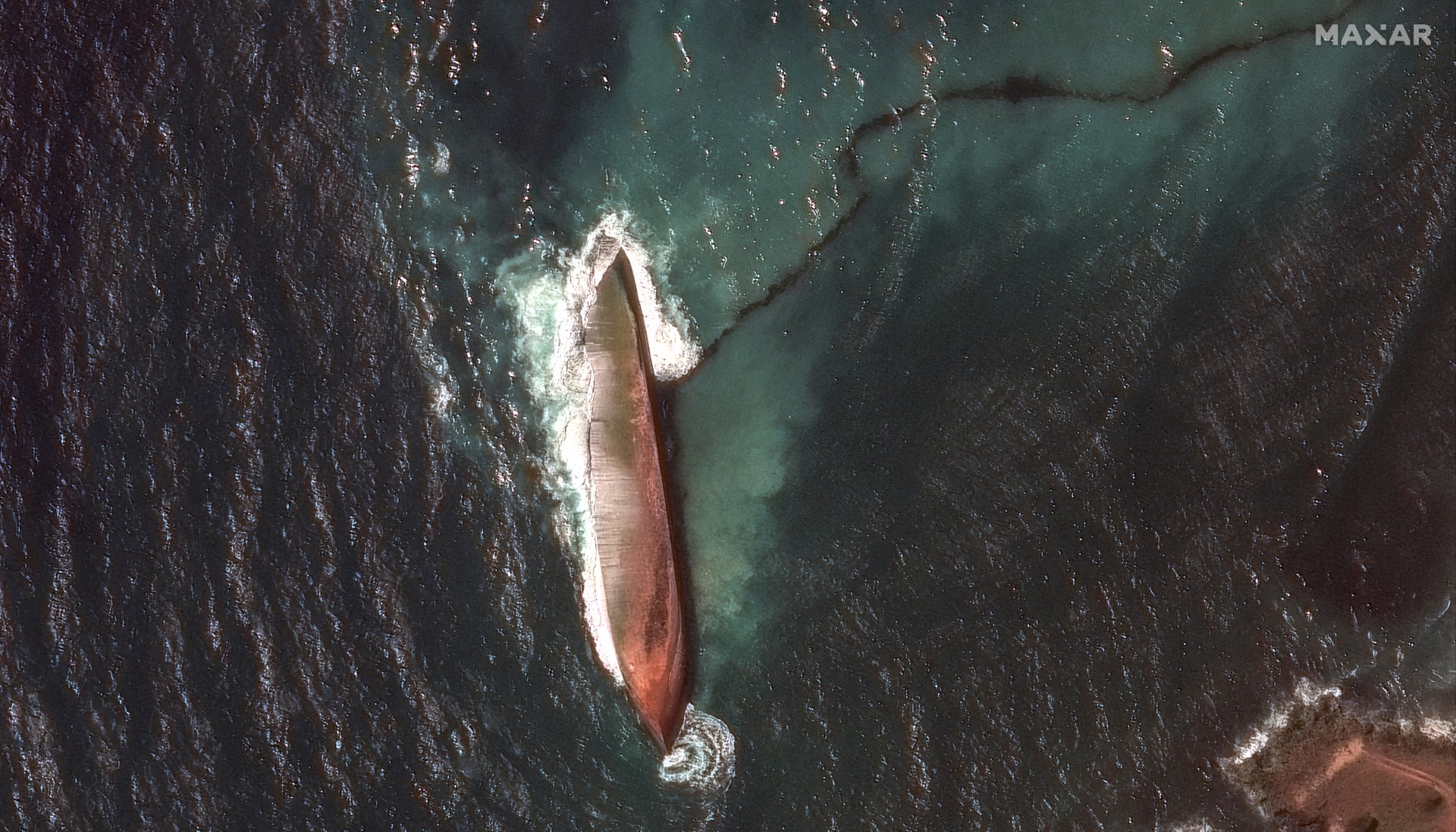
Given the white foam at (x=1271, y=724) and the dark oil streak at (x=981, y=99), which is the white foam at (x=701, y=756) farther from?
the white foam at (x=1271, y=724)

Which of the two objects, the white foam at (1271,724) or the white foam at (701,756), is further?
the white foam at (1271,724)

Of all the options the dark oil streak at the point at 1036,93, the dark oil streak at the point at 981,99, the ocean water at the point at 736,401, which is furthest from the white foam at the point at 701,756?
the dark oil streak at the point at 1036,93

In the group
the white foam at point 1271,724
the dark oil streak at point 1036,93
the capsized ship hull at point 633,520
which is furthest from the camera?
the white foam at point 1271,724

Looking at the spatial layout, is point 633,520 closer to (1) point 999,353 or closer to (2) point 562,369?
(2) point 562,369

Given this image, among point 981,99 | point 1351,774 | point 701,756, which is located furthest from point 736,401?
point 1351,774

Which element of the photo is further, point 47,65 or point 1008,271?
point 1008,271

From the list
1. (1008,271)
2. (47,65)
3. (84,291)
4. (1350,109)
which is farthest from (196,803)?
(1350,109)

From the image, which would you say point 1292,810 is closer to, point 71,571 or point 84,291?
point 71,571
